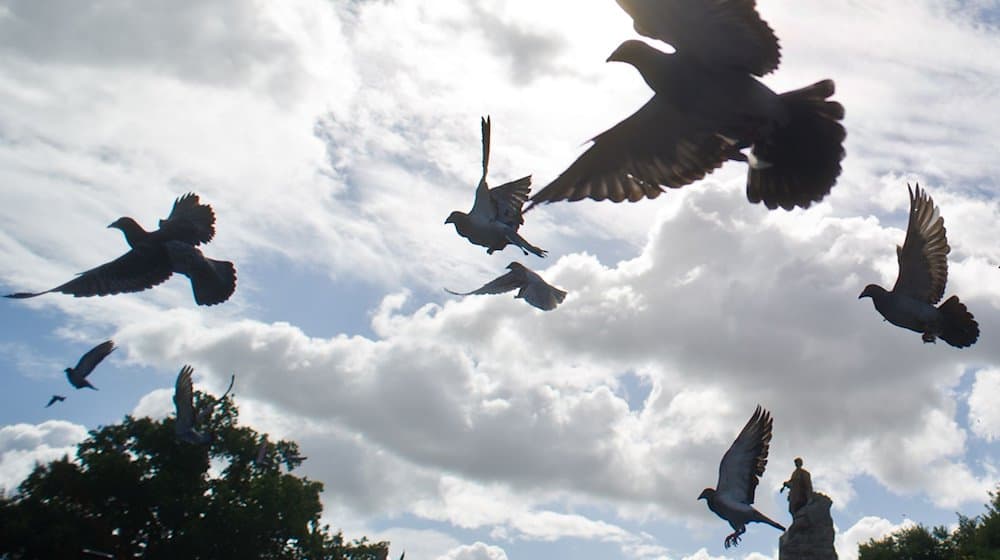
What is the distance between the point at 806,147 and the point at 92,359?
9.69m

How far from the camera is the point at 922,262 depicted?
8383mm

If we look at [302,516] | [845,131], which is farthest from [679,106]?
[302,516]

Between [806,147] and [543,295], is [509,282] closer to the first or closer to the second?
[543,295]

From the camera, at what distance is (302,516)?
28.8 meters

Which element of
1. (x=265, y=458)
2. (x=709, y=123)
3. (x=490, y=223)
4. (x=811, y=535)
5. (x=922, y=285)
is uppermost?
(x=265, y=458)

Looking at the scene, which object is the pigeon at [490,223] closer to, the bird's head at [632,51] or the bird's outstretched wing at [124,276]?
the bird's head at [632,51]

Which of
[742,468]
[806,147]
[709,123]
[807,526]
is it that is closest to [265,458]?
[807,526]

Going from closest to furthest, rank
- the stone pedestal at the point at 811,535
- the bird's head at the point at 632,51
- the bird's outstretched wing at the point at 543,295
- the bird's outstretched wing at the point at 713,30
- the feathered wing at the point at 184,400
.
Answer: the bird's outstretched wing at the point at 713,30 < the bird's head at the point at 632,51 < the bird's outstretched wing at the point at 543,295 < the feathered wing at the point at 184,400 < the stone pedestal at the point at 811,535

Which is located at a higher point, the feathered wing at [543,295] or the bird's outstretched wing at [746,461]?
the feathered wing at [543,295]

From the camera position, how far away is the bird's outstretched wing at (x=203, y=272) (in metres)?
9.08

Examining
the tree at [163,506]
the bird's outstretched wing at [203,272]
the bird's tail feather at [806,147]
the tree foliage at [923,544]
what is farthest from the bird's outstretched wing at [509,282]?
the tree foliage at [923,544]

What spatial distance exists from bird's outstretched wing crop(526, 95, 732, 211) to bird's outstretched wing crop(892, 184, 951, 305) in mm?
3306

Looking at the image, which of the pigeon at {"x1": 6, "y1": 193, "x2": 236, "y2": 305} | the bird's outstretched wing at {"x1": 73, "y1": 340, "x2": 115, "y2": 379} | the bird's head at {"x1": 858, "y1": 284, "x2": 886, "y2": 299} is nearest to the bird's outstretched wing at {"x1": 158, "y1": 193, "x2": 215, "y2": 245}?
the pigeon at {"x1": 6, "y1": 193, "x2": 236, "y2": 305}

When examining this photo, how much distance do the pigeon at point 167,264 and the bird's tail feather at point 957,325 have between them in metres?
6.91
